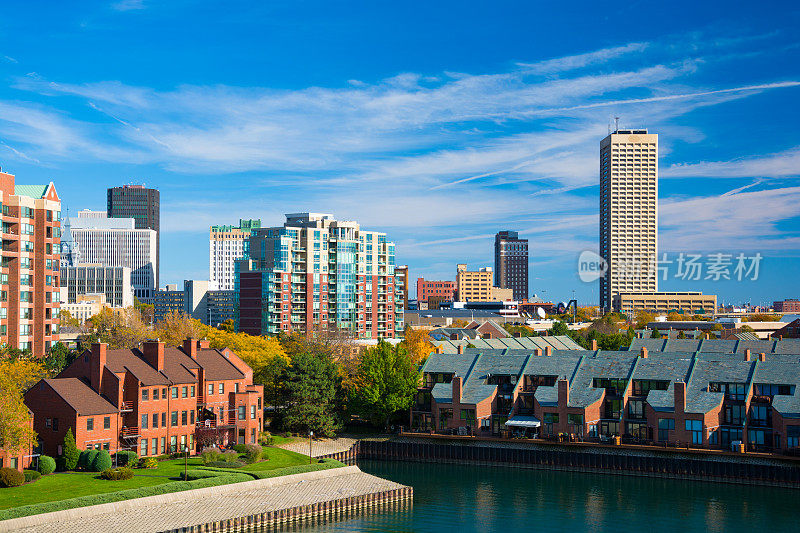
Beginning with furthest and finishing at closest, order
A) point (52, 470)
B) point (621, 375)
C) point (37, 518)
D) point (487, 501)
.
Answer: point (621, 375) → point (487, 501) → point (52, 470) → point (37, 518)

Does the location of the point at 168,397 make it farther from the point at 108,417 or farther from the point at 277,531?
the point at 277,531

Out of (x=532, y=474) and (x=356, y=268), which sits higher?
(x=356, y=268)

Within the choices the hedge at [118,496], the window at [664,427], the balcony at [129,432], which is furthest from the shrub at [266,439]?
the window at [664,427]

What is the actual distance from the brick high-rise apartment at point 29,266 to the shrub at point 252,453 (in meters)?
45.2

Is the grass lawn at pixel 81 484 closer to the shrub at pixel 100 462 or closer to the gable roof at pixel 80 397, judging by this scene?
the shrub at pixel 100 462

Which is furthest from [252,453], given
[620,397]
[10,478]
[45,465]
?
[620,397]

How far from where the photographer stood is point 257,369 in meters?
119

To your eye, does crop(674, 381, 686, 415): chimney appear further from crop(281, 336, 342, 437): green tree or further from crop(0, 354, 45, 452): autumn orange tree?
crop(0, 354, 45, 452): autumn orange tree

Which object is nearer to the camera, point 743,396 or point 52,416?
point 52,416

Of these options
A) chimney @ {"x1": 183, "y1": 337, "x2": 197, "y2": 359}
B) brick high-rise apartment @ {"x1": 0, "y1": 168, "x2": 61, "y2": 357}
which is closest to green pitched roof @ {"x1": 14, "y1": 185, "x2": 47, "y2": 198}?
brick high-rise apartment @ {"x1": 0, "y1": 168, "x2": 61, "y2": 357}

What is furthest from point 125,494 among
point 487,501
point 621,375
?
point 621,375

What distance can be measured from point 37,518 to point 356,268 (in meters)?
134

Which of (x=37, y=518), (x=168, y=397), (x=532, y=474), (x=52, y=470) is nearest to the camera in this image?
(x=37, y=518)

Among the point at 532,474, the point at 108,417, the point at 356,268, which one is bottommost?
the point at 532,474
